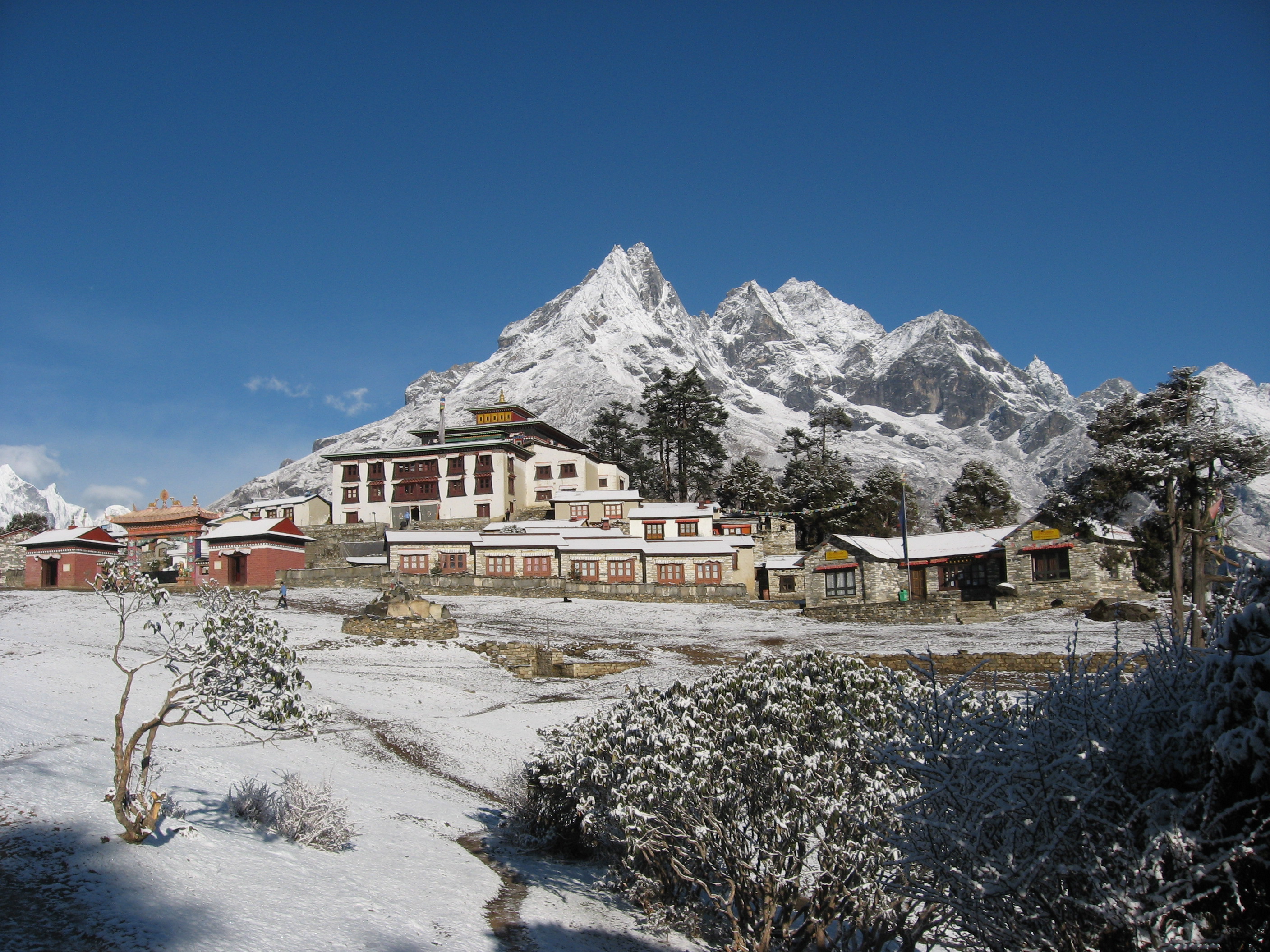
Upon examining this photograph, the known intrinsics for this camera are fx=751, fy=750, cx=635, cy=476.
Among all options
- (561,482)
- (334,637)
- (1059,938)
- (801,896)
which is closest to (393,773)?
(801,896)

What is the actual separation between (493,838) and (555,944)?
14.6 ft

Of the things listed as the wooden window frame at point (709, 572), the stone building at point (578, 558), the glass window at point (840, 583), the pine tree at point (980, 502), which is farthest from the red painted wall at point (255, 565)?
the pine tree at point (980, 502)

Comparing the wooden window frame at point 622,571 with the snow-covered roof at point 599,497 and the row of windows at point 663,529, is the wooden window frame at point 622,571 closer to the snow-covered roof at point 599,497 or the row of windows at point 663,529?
the row of windows at point 663,529

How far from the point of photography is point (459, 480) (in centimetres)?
7312

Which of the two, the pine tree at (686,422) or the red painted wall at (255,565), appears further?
the pine tree at (686,422)

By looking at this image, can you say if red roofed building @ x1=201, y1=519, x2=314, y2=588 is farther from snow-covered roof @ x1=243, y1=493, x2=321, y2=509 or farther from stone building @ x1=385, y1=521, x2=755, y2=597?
snow-covered roof @ x1=243, y1=493, x2=321, y2=509

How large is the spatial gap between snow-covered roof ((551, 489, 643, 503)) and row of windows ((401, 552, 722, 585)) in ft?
49.4

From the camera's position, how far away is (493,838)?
517 inches

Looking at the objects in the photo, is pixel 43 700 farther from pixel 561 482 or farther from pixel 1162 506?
pixel 561 482

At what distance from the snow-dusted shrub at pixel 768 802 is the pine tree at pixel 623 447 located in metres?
80.6

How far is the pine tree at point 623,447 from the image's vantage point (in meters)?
93.9

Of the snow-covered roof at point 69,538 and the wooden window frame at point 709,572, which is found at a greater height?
the snow-covered roof at point 69,538

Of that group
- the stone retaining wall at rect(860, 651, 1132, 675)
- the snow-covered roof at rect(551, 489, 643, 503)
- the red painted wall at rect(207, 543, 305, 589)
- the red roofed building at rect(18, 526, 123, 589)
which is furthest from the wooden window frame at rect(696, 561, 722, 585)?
the red roofed building at rect(18, 526, 123, 589)

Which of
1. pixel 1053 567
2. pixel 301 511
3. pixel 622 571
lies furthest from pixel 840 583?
pixel 301 511
